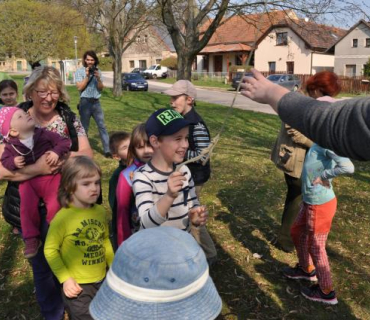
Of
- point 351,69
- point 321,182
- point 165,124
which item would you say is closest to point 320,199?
point 321,182

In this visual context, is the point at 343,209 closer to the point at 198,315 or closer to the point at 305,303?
the point at 305,303

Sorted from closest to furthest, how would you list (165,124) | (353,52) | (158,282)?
(158,282), (165,124), (353,52)

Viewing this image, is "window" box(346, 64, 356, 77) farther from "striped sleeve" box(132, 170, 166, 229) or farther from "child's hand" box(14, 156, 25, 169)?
"child's hand" box(14, 156, 25, 169)

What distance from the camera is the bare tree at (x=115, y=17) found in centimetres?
2195

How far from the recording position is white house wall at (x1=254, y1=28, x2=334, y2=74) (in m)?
43.0

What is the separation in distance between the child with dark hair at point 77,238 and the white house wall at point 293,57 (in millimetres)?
41748

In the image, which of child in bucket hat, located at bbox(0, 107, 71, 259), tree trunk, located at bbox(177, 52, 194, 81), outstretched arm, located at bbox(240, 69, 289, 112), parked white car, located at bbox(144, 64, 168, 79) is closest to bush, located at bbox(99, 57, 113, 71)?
parked white car, located at bbox(144, 64, 168, 79)

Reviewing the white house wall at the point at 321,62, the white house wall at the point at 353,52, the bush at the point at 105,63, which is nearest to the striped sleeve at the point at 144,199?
the white house wall at the point at 353,52

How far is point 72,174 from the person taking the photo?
2568mm

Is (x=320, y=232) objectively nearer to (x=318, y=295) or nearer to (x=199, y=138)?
(x=318, y=295)

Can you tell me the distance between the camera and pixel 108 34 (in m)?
24.1

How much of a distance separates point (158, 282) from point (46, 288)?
2187 millimetres

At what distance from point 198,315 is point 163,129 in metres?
1.32

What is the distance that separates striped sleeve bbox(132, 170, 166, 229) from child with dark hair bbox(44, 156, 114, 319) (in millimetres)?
357
